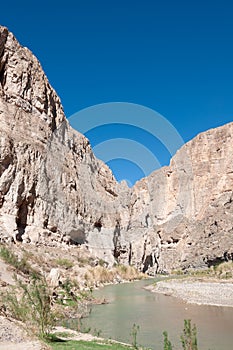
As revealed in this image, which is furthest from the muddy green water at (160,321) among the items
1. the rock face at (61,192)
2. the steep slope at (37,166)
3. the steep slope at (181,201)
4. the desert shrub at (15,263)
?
the steep slope at (181,201)

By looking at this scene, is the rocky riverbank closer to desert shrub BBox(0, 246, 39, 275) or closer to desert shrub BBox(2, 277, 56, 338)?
desert shrub BBox(0, 246, 39, 275)

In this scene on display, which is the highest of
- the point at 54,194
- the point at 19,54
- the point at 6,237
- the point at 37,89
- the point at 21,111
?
the point at 19,54

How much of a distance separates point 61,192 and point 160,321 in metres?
35.6

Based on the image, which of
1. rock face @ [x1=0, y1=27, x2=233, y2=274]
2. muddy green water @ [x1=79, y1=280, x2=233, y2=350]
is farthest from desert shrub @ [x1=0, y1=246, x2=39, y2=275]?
rock face @ [x1=0, y1=27, x2=233, y2=274]

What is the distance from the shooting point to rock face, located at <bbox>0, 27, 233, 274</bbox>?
43.4 meters

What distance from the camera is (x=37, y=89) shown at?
169 ft

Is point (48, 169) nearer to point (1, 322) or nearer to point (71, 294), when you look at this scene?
point (71, 294)

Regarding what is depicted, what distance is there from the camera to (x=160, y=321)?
17.1 metres

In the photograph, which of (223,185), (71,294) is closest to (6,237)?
(71,294)

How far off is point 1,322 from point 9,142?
34413 mm

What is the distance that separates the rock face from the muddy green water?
18.7 metres

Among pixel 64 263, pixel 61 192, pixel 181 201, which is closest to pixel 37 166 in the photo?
pixel 61 192

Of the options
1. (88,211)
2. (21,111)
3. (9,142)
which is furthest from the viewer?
(88,211)

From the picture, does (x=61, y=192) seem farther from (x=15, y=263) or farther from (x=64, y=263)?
(x=15, y=263)
